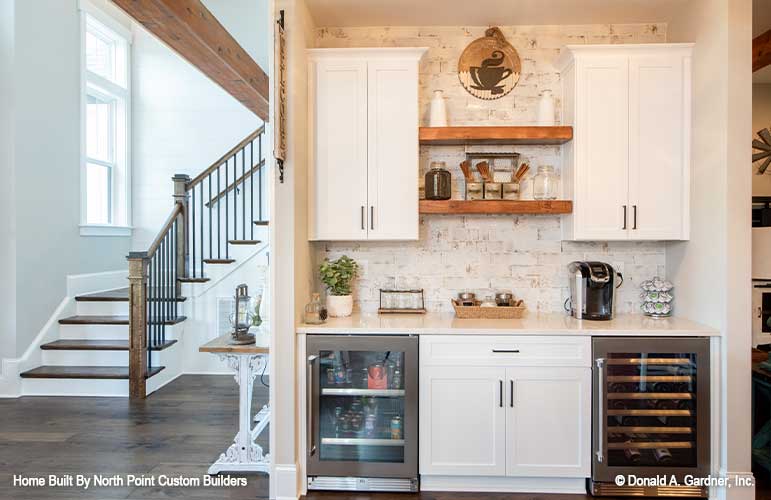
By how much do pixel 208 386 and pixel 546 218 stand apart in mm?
3461

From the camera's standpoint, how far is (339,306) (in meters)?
2.96

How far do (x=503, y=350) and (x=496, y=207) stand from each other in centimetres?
89

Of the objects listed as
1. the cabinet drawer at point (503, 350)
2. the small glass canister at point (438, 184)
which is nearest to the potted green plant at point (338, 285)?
the cabinet drawer at point (503, 350)

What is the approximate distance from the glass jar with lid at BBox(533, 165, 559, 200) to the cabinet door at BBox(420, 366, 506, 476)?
1.20m

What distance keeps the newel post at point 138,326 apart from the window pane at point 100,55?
2.93 meters

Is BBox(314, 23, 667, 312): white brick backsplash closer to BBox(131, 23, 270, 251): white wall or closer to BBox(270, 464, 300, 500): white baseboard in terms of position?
BBox(270, 464, 300, 500): white baseboard

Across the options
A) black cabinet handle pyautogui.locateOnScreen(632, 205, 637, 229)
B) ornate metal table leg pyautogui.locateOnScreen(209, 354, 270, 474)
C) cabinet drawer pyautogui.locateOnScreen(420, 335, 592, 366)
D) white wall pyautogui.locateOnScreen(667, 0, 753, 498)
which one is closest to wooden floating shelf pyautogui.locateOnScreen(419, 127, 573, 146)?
Answer: black cabinet handle pyautogui.locateOnScreen(632, 205, 637, 229)

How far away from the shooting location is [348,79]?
2879 millimetres

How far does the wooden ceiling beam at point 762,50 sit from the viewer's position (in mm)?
3138

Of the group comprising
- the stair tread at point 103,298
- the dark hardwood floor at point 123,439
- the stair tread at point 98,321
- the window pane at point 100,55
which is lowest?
the dark hardwood floor at point 123,439

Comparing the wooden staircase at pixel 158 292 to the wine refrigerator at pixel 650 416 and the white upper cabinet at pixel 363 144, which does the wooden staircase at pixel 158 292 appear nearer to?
the white upper cabinet at pixel 363 144

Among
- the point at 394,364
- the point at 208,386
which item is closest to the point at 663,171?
the point at 394,364

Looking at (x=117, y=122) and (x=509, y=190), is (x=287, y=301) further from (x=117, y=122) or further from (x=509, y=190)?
(x=117, y=122)

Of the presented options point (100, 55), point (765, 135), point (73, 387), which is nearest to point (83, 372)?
point (73, 387)
